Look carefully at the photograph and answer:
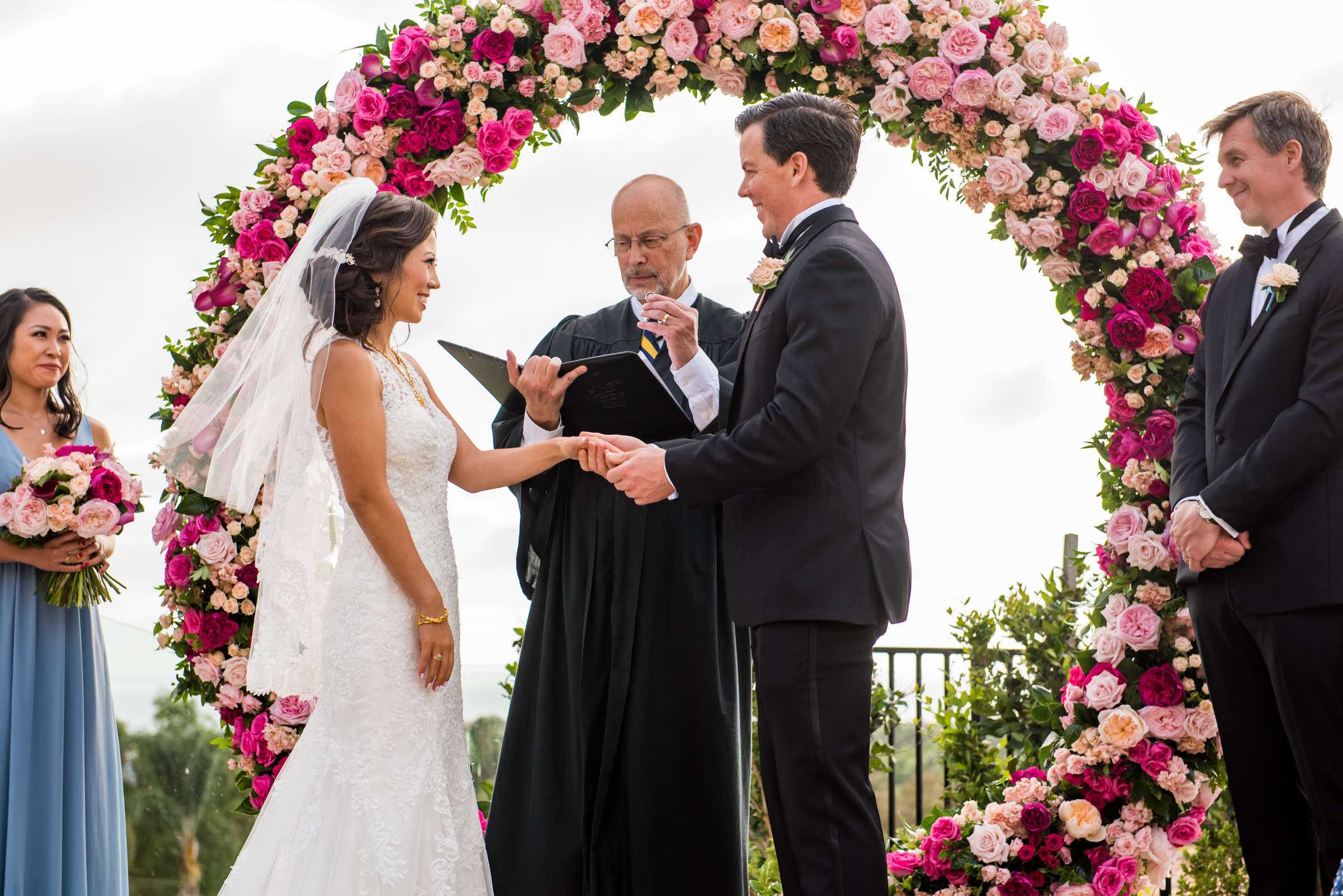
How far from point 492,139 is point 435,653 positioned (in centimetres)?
216

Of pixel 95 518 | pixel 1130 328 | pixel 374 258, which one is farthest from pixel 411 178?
pixel 1130 328

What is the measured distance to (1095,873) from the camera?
13.3 feet

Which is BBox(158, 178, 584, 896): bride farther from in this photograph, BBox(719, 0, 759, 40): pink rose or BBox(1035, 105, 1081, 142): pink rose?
BBox(1035, 105, 1081, 142): pink rose

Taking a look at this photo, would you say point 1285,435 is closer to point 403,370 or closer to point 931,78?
point 931,78

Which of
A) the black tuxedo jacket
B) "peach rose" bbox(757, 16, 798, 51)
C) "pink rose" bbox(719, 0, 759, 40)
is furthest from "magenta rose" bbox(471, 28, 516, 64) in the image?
the black tuxedo jacket

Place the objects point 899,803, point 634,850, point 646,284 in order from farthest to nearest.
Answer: point 899,803, point 646,284, point 634,850

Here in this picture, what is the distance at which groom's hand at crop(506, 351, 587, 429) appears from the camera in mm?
3918

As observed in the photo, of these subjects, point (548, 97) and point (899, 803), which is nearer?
point (548, 97)

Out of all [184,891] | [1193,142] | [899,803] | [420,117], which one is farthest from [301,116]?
[899,803]

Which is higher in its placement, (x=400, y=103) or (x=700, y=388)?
(x=400, y=103)

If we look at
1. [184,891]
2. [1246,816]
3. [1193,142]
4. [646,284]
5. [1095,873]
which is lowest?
[184,891]

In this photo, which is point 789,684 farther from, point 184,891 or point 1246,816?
point 184,891

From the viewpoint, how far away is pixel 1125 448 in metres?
4.26

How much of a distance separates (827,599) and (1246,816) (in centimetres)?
152
